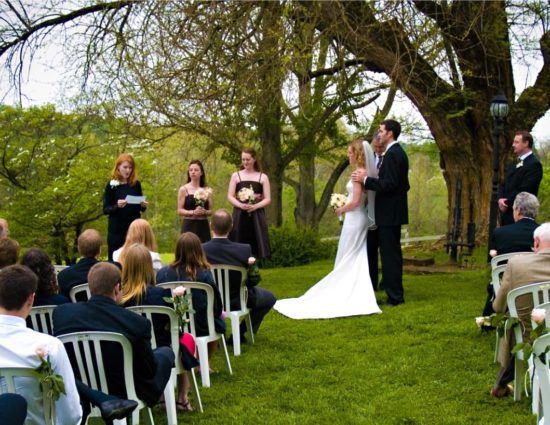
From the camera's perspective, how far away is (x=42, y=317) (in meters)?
4.79

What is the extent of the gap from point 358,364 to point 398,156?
3178 millimetres

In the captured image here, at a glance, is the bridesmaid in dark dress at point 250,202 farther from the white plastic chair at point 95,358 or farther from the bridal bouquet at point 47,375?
the bridal bouquet at point 47,375

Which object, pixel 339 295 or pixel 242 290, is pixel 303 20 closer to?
pixel 339 295

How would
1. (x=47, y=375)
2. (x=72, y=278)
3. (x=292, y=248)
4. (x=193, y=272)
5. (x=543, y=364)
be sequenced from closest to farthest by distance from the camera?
(x=47, y=375) < (x=543, y=364) < (x=72, y=278) < (x=193, y=272) < (x=292, y=248)

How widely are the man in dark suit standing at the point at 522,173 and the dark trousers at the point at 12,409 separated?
740 cm

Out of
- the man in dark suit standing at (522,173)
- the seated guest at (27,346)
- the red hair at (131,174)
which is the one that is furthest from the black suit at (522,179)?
the seated guest at (27,346)

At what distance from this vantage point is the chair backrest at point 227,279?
698 centimetres

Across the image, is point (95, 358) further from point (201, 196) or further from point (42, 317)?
point (201, 196)

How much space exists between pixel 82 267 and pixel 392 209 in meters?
4.46

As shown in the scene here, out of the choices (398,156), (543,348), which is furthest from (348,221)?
(543,348)

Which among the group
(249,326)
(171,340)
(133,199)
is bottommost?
(249,326)

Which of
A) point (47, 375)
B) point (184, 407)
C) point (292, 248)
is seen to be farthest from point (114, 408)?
point (292, 248)

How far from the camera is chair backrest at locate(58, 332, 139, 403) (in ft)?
13.4

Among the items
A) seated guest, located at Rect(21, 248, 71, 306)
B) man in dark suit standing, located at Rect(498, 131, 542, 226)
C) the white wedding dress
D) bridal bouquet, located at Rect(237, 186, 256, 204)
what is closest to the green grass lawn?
the white wedding dress
